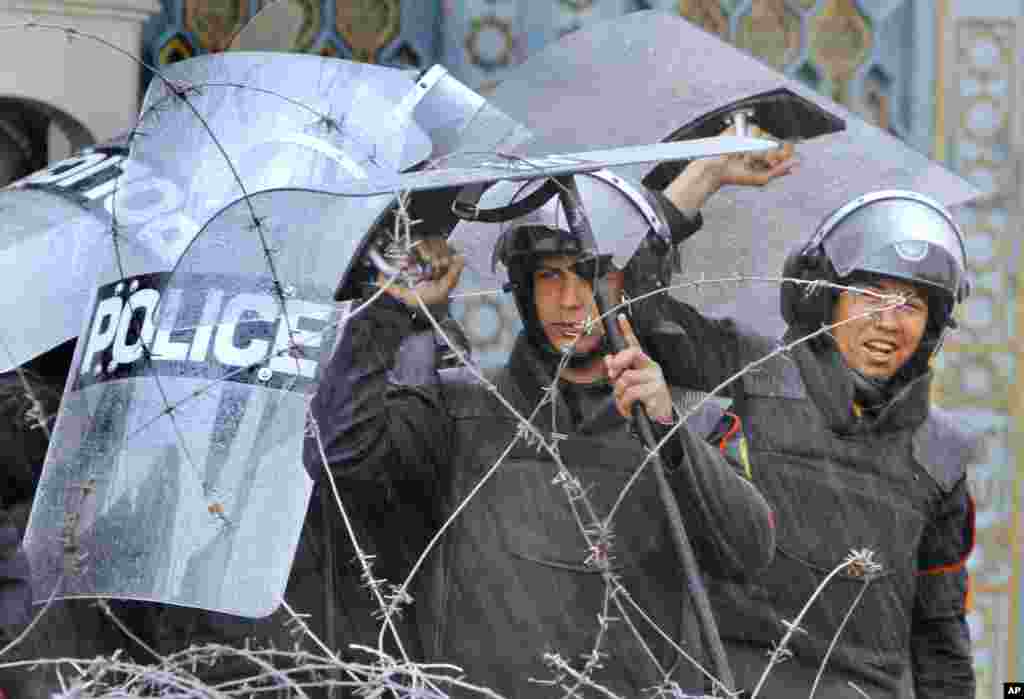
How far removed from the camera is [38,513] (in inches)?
171

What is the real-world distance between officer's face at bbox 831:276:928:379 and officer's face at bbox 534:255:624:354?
0.55 meters

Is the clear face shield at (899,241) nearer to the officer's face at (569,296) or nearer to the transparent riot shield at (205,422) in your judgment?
the officer's face at (569,296)

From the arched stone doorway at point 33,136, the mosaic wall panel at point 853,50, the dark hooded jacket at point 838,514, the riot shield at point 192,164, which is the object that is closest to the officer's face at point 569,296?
the dark hooded jacket at point 838,514

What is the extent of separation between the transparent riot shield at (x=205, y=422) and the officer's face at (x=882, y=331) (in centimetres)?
119

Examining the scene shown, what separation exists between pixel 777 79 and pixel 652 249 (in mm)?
736

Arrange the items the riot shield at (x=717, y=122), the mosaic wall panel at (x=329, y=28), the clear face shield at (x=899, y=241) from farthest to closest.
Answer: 1. the mosaic wall panel at (x=329, y=28)
2. the riot shield at (x=717, y=122)
3. the clear face shield at (x=899, y=241)

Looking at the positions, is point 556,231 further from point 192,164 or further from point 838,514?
point 838,514

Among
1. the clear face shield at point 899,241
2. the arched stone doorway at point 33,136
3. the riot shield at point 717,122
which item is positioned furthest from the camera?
the arched stone doorway at point 33,136

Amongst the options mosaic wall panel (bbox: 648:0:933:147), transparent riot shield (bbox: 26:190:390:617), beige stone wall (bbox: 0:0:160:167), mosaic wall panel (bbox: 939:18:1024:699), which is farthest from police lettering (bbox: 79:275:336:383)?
mosaic wall panel (bbox: 939:18:1024:699)

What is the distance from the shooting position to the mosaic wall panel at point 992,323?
7.40 metres

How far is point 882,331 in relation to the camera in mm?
5121

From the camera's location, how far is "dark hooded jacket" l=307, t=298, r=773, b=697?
4750 millimetres

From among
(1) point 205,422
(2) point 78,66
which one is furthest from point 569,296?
(2) point 78,66

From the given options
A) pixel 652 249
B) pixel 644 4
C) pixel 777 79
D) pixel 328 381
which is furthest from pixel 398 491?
pixel 644 4
